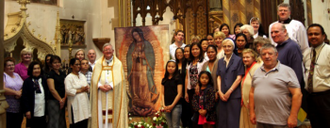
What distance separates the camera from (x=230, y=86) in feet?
14.5

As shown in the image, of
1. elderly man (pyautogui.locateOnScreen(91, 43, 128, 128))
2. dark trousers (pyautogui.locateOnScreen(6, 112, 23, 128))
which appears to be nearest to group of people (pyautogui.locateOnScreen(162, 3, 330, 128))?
elderly man (pyautogui.locateOnScreen(91, 43, 128, 128))

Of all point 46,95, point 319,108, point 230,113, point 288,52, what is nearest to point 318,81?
point 319,108

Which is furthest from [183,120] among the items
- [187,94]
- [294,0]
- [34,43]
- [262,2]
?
[294,0]

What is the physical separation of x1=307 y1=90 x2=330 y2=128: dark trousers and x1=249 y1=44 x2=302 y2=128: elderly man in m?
0.37

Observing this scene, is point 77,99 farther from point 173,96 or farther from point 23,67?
point 173,96

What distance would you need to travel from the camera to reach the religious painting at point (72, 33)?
382 inches

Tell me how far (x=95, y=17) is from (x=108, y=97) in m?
5.17

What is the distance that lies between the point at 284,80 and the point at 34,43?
258 inches

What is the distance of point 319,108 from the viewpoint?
11.6 feet

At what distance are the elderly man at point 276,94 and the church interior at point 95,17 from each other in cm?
392

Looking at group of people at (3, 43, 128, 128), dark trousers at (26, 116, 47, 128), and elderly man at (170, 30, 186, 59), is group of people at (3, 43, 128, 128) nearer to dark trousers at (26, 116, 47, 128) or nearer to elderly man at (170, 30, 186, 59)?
dark trousers at (26, 116, 47, 128)

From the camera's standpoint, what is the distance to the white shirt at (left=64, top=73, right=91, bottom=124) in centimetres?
507

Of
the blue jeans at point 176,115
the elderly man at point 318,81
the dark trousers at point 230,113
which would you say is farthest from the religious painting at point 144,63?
the elderly man at point 318,81

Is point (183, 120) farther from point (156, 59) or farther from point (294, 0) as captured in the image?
point (294, 0)
